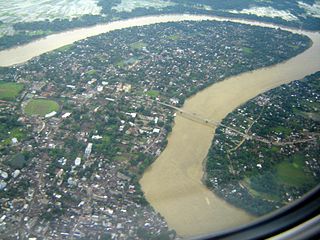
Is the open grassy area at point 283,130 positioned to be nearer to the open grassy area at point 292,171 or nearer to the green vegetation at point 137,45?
the open grassy area at point 292,171

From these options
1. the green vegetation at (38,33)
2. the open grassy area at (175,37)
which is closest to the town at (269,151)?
the open grassy area at (175,37)

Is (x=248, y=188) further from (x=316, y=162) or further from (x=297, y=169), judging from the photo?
(x=316, y=162)

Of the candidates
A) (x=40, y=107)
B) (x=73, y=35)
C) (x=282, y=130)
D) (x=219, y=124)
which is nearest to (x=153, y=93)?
(x=219, y=124)

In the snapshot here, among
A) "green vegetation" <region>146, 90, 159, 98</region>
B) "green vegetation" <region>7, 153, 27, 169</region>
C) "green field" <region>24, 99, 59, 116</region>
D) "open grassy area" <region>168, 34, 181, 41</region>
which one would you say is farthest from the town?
"open grassy area" <region>168, 34, 181, 41</region>

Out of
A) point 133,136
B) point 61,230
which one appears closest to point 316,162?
point 133,136

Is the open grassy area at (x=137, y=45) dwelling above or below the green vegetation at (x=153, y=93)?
above

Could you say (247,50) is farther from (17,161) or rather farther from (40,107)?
(17,161)
